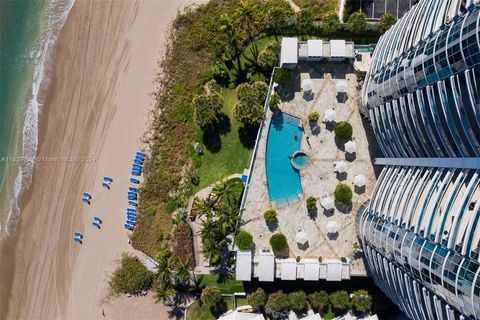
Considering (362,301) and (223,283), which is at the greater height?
(223,283)

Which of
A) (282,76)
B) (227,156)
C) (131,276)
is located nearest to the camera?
(282,76)

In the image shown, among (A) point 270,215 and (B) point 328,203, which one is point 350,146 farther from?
(A) point 270,215

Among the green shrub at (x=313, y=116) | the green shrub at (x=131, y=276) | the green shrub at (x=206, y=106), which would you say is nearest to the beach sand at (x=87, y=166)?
the green shrub at (x=131, y=276)

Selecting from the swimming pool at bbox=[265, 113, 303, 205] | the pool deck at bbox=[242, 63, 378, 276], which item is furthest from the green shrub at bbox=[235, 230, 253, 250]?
A: the swimming pool at bbox=[265, 113, 303, 205]

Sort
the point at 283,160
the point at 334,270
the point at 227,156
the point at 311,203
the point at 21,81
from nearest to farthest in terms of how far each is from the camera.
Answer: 1. the point at 334,270
2. the point at 311,203
3. the point at 283,160
4. the point at 227,156
5. the point at 21,81

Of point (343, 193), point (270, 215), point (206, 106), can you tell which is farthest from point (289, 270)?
point (206, 106)

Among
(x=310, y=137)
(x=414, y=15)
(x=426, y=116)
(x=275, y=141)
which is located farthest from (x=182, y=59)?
(x=426, y=116)

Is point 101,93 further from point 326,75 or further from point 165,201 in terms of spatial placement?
point 326,75
